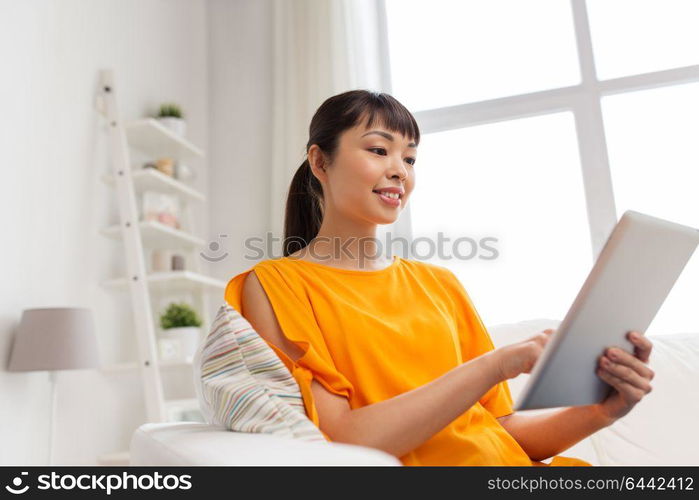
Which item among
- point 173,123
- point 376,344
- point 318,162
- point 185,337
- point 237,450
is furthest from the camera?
point 173,123

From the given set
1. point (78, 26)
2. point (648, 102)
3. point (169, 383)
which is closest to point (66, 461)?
point (169, 383)

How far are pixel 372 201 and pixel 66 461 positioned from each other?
1.84 metres

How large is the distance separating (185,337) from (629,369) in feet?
7.14

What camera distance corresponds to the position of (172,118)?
9.86 feet

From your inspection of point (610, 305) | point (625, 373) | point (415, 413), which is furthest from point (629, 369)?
point (415, 413)

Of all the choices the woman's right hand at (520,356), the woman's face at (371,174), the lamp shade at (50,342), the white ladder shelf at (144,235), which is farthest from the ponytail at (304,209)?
the white ladder shelf at (144,235)

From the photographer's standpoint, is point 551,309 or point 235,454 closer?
point 235,454

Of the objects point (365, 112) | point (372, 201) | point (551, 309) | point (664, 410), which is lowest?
point (551, 309)

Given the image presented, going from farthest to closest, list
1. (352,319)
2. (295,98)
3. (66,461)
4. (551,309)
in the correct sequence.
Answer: (295,98) → (551,309) → (66,461) → (352,319)

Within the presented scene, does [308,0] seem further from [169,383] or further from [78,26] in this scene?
[169,383]

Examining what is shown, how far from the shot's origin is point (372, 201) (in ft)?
3.88

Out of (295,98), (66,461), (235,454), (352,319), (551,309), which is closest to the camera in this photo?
(235,454)

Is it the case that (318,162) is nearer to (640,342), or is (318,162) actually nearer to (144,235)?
(640,342)

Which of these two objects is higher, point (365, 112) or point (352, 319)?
point (365, 112)
